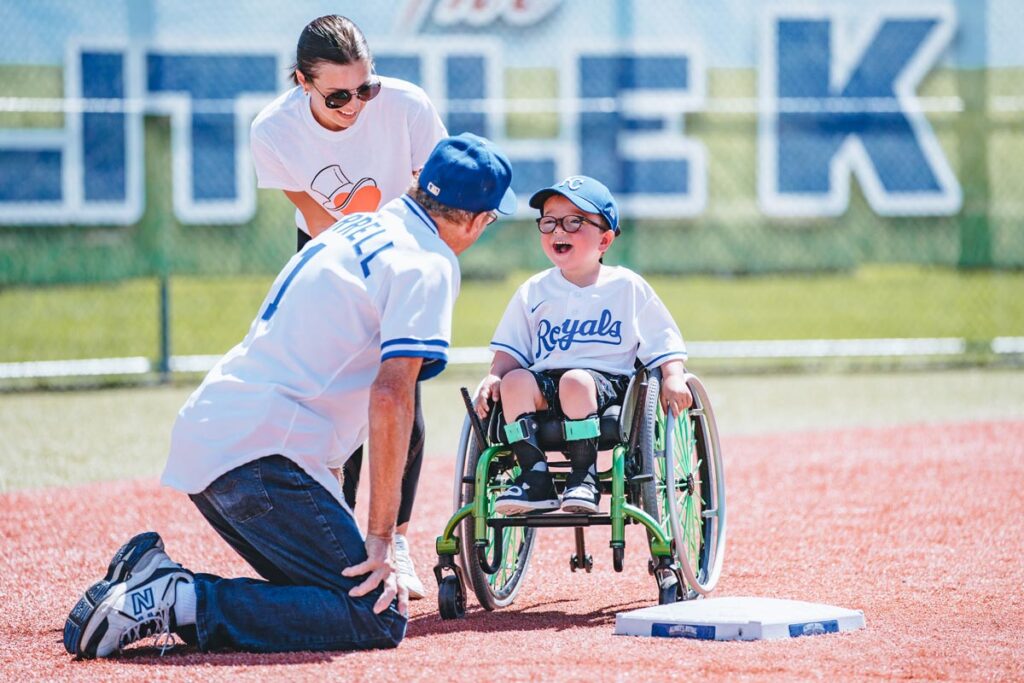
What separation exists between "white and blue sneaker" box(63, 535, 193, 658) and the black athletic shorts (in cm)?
121

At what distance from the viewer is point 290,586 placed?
407 centimetres

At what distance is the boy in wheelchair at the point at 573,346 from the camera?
450cm

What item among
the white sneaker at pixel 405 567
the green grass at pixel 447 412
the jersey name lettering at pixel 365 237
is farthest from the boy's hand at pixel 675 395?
the green grass at pixel 447 412

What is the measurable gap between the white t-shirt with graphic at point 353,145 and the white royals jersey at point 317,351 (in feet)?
3.84

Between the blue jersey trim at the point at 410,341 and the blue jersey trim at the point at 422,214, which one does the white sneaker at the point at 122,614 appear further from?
the blue jersey trim at the point at 422,214

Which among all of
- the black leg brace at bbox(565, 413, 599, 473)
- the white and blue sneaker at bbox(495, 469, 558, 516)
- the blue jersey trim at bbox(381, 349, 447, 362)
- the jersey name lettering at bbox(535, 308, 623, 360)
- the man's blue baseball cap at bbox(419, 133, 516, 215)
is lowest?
the white and blue sneaker at bbox(495, 469, 558, 516)

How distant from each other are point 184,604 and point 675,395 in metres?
1.57

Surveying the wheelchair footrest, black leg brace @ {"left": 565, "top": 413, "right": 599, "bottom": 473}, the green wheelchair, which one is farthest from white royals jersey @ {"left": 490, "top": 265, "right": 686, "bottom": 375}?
the wheelchair footrest

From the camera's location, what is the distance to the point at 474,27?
13.1 metres

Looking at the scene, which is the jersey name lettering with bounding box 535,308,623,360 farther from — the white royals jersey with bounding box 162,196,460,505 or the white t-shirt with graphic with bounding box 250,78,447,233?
the white t-shirt with graphic with bounding box 250,78,447,233

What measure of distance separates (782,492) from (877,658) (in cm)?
301

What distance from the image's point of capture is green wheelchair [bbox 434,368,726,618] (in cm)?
443

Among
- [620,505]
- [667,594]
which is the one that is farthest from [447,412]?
[620,505]

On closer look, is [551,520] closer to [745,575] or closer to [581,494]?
[581,494]
